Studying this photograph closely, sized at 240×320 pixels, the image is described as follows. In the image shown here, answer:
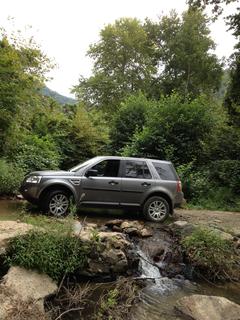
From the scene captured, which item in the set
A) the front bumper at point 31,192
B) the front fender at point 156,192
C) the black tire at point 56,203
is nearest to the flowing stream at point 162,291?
the front fender at point 156,192

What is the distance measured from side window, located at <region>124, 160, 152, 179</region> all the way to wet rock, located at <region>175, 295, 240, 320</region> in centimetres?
475

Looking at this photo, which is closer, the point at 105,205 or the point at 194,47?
the point at 105,205

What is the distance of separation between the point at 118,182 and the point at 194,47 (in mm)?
25122

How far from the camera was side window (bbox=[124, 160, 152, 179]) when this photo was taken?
10508 millimetres

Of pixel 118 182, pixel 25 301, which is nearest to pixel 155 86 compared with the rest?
pixel 118 182

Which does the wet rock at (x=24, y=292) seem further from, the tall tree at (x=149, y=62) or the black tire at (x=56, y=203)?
the tall tree at (x=149, y=62)

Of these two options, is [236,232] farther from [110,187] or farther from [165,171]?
[110,187]

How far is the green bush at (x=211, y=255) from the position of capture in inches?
301

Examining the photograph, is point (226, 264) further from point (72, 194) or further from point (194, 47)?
point (194, 47)

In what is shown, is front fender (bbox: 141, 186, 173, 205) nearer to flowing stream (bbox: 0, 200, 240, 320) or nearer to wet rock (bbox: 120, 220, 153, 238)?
wet rock (bbox: 120, 220, 153, 238)

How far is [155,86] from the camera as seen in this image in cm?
3459

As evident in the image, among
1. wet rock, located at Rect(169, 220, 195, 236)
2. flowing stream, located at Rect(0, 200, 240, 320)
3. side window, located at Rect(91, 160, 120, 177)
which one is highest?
side window, located at Rect(91, 160, 120, 177)

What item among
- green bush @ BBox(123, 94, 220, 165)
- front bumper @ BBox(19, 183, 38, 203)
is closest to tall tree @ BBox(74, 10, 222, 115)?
green bush @ BBox(123, 94, 220, 165)

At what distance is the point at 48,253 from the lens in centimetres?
645
